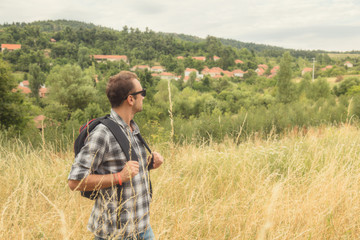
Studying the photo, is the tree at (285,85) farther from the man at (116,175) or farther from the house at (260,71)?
the house at (260,71)

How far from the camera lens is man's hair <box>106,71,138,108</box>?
1509 millimetres

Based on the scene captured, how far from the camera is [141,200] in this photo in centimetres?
150

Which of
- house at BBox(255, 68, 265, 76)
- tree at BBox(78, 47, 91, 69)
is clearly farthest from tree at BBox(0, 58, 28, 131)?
house at BBox(255, 68, 265, 76)

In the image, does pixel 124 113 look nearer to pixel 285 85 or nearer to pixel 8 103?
pixel 8 103

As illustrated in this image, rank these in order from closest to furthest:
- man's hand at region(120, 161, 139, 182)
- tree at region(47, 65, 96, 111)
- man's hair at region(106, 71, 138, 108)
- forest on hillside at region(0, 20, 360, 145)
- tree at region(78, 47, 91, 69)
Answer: man's hand at region(120, 161, 139, 182), man's hair at region(106, 71, 138, 108), forest on hillside at region(0, 20, 360, 145), tree at region(47, 65, 96, 111), tree at region(78, 47, 91, 69)

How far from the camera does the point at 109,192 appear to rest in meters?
1.44

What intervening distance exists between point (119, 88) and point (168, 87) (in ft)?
1.07

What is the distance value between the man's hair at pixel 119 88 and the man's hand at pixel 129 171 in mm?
435

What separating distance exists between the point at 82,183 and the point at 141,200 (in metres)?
0.38

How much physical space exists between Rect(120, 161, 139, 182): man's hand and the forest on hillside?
708mm

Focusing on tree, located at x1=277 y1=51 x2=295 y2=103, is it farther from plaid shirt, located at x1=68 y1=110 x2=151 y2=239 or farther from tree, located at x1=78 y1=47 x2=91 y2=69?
tree, located at x1=78 y1=47 x2=91 y2=69

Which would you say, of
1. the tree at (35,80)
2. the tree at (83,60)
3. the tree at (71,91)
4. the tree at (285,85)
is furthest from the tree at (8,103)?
the tree at (83,60)

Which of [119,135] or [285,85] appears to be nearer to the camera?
[119,135]

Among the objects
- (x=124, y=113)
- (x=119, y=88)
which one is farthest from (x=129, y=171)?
(x=119, y=88)
